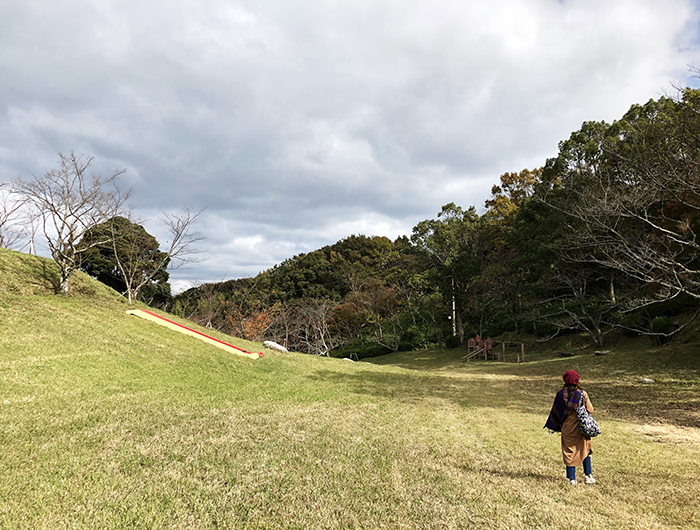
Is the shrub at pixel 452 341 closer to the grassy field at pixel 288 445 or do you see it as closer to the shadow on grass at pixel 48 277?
Result: the grassy field at pixel 288 445

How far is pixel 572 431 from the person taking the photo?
4.18 m

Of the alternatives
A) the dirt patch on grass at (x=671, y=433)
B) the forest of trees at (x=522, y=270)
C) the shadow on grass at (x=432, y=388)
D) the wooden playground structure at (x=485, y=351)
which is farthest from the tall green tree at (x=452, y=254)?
the dirt patch on grass at (x=671, y=433)

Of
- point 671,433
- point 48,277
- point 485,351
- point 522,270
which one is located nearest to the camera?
point 671,433

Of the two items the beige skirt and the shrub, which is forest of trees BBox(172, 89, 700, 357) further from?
the beige skirt

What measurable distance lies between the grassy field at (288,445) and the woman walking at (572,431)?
0.66ft

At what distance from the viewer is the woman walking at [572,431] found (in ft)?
13.4

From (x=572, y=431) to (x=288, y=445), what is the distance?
3.61 metres

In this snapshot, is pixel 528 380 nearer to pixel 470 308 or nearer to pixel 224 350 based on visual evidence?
pixel 224 350

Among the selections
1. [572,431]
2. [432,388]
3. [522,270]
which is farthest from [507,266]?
[572,431]

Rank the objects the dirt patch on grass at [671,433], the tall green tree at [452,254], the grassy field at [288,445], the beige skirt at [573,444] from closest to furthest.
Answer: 1. the grassy field at [288,445]
2. the beige skirt at [573,444]
3. the dirt patch on grass at [671,433]
4. the tall green tree at [452,254]

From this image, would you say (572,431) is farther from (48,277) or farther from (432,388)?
(48,277)

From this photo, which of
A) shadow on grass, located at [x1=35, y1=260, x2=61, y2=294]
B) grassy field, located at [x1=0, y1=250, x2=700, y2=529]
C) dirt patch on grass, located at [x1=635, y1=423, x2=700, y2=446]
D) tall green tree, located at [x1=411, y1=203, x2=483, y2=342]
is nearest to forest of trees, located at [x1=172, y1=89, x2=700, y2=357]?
tall green tree, located at [x1=411, y1=203, x2=483, y2=342]

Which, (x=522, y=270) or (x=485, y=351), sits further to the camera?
(x=522, y=270)

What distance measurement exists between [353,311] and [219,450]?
24640mm
